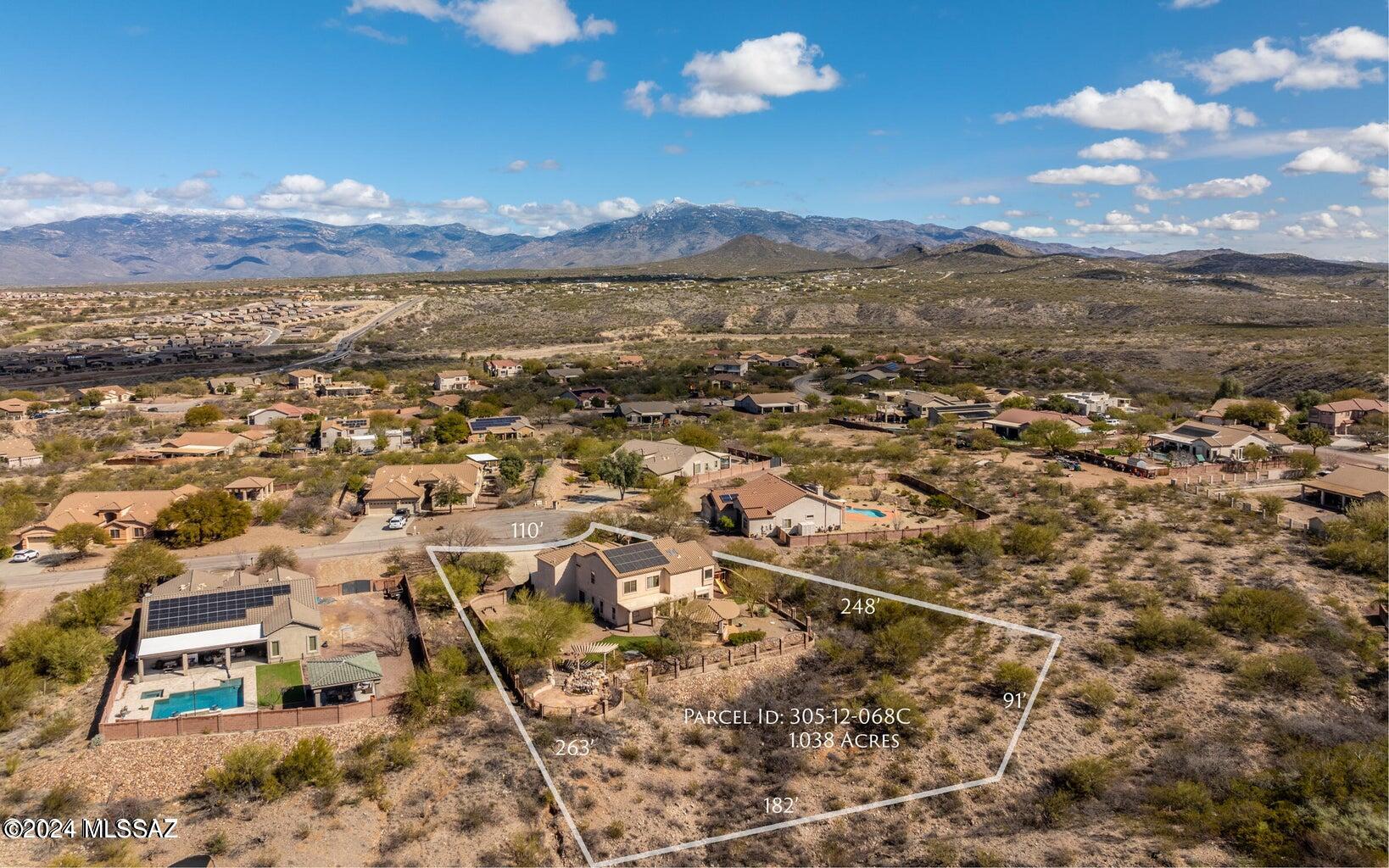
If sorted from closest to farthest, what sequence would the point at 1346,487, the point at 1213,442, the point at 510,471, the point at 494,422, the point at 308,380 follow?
the point at 1346,487 < the point at 510,471 < the point at 1213,442 < the point at 494,422 < the point at 308,380

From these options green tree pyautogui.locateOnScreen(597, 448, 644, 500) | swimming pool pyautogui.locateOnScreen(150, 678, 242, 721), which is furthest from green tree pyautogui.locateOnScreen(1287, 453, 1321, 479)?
swimming pool pyautogui.locateOnScreen(150, 678, 242, 721)

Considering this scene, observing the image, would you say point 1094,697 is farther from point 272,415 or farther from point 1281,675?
point 272,415

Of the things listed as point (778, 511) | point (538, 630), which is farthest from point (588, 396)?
point (538, 630)

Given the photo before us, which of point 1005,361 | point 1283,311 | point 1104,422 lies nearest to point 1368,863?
point 1104,422

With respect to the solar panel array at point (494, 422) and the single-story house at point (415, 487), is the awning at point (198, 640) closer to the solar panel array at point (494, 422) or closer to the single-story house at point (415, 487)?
the single-story house at point (415, 487)

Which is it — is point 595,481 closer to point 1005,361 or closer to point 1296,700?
point 1296,700
